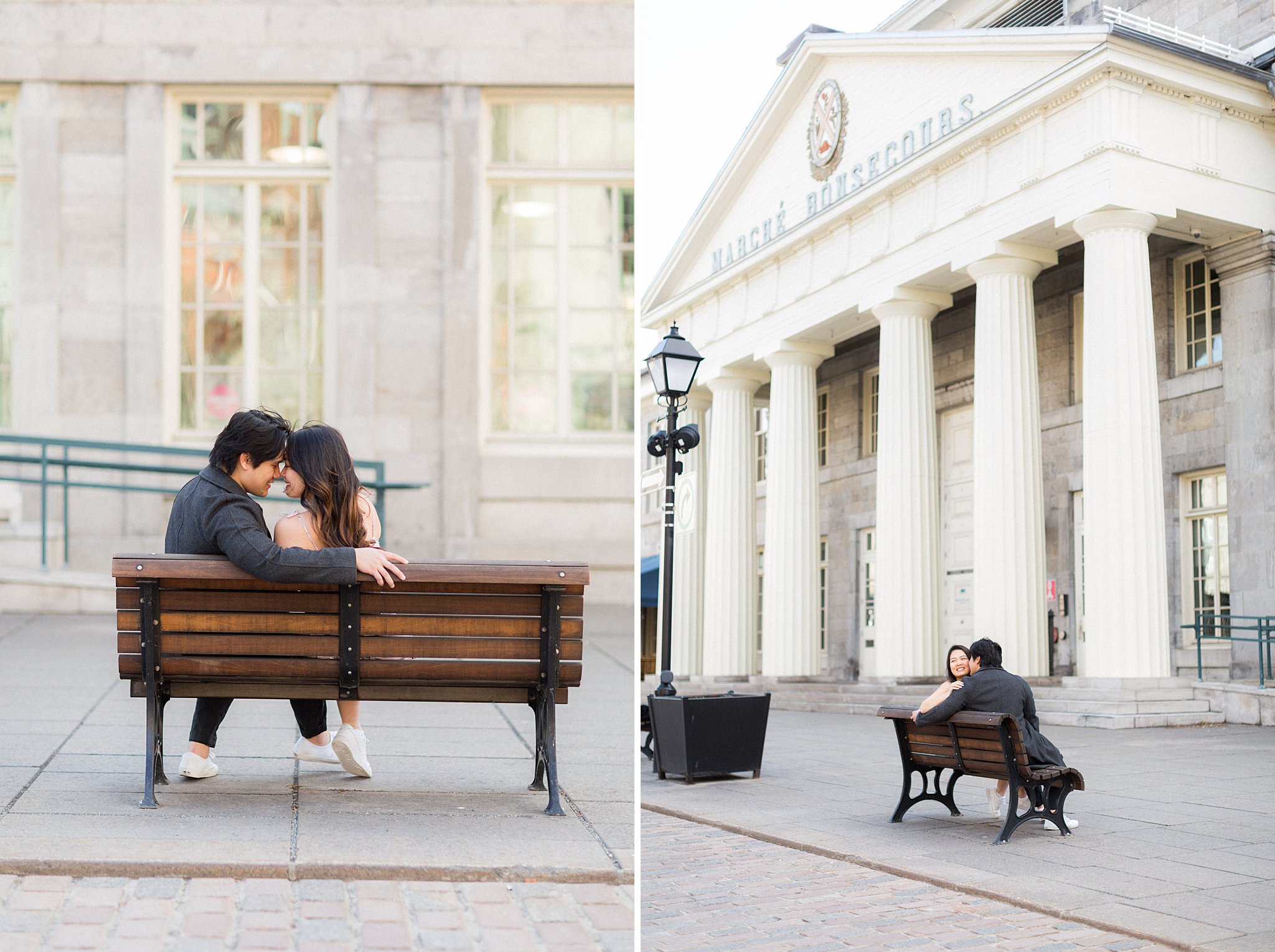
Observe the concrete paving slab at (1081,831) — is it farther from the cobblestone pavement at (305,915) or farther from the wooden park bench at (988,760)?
the cobblestone pavement at (305,915)

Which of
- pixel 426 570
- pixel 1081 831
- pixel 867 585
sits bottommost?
pixel 1081 831

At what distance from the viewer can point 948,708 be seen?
768 centimetres

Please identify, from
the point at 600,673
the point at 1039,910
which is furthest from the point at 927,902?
the point at 600,673

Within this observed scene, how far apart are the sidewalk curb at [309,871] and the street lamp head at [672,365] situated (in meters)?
5.68

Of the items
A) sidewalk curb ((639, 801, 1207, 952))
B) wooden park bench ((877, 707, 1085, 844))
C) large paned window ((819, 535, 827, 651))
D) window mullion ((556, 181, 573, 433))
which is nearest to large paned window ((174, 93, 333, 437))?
window mullion ((556, 181, 573, 433))

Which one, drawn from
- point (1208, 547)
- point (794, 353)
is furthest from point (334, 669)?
point (794, 353)

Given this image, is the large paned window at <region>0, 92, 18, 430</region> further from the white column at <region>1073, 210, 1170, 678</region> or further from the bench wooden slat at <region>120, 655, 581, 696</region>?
the white column at <region>1073, 210, 1170, 678</region>

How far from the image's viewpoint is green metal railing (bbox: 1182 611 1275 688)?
17188 millimetres

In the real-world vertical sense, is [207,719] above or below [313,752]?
above

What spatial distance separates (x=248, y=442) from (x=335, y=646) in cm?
90

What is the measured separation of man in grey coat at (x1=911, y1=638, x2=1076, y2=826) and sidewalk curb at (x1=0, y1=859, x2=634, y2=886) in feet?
12.1

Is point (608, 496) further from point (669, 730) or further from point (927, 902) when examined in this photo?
point (927, 902)

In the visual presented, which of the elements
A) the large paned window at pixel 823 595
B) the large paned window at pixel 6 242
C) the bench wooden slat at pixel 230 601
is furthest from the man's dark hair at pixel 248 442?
the large paned window at pixel 823 595

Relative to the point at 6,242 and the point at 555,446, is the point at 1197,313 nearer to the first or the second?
the point at 555,446
